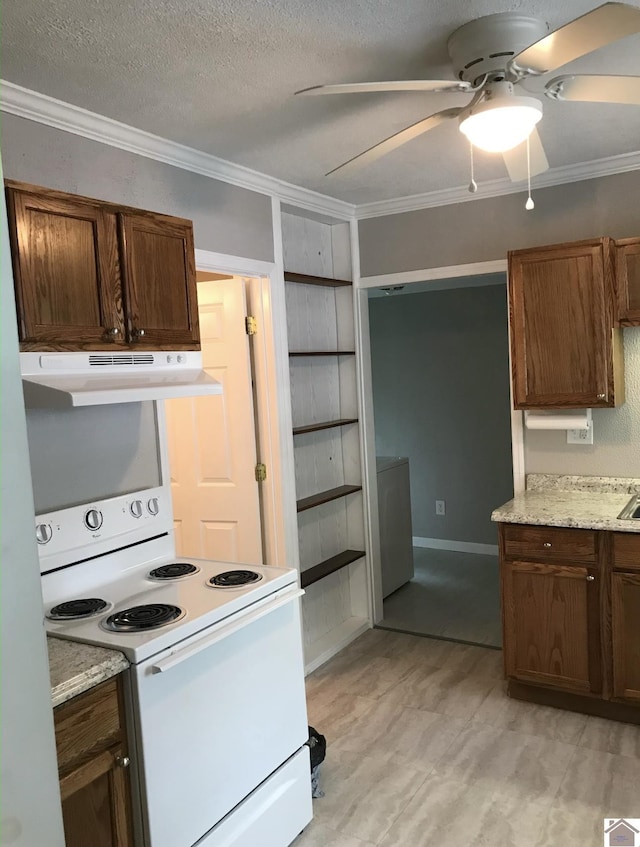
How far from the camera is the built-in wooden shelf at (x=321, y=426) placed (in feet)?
11.8

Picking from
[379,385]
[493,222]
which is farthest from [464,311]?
[493,222]

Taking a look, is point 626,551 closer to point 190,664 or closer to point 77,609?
point 190,664

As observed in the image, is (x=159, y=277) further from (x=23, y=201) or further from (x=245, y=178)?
(x=245, y=178)

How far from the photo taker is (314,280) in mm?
3705

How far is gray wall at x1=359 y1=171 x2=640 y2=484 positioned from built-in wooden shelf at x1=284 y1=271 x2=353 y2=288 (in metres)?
0.22

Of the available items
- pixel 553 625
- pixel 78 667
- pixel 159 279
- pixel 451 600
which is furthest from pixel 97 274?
pixel 451 600

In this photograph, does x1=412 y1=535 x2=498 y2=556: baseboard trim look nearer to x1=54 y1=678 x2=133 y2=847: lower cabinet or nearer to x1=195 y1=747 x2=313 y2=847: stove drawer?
x1=195 y1=747 x2=313 y2=847: stove drawer

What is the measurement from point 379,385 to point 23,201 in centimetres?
436

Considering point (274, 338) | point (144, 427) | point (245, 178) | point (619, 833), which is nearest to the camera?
point (619, 833)

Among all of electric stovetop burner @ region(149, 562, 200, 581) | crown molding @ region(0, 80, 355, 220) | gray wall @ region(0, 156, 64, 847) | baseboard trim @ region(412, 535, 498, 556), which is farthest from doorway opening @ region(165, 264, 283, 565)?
baseboard trim @ region(412, 535, 498, 556)

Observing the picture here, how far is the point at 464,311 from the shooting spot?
548cm

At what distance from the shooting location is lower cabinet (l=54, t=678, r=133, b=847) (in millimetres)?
1613

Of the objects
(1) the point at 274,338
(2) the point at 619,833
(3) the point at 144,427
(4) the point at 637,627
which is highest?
(1) the point at 274,338

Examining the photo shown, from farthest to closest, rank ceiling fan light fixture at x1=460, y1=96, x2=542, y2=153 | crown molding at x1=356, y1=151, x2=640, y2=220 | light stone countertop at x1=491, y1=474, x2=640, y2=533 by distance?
crown molding at x1=356, y1=151, x2=640, y2=220, light stone countertop at x1=491, y1=474, x2=640, y2=533, ceiling fan light fixture at x1=460, y1=96, x2=542, y2=153
